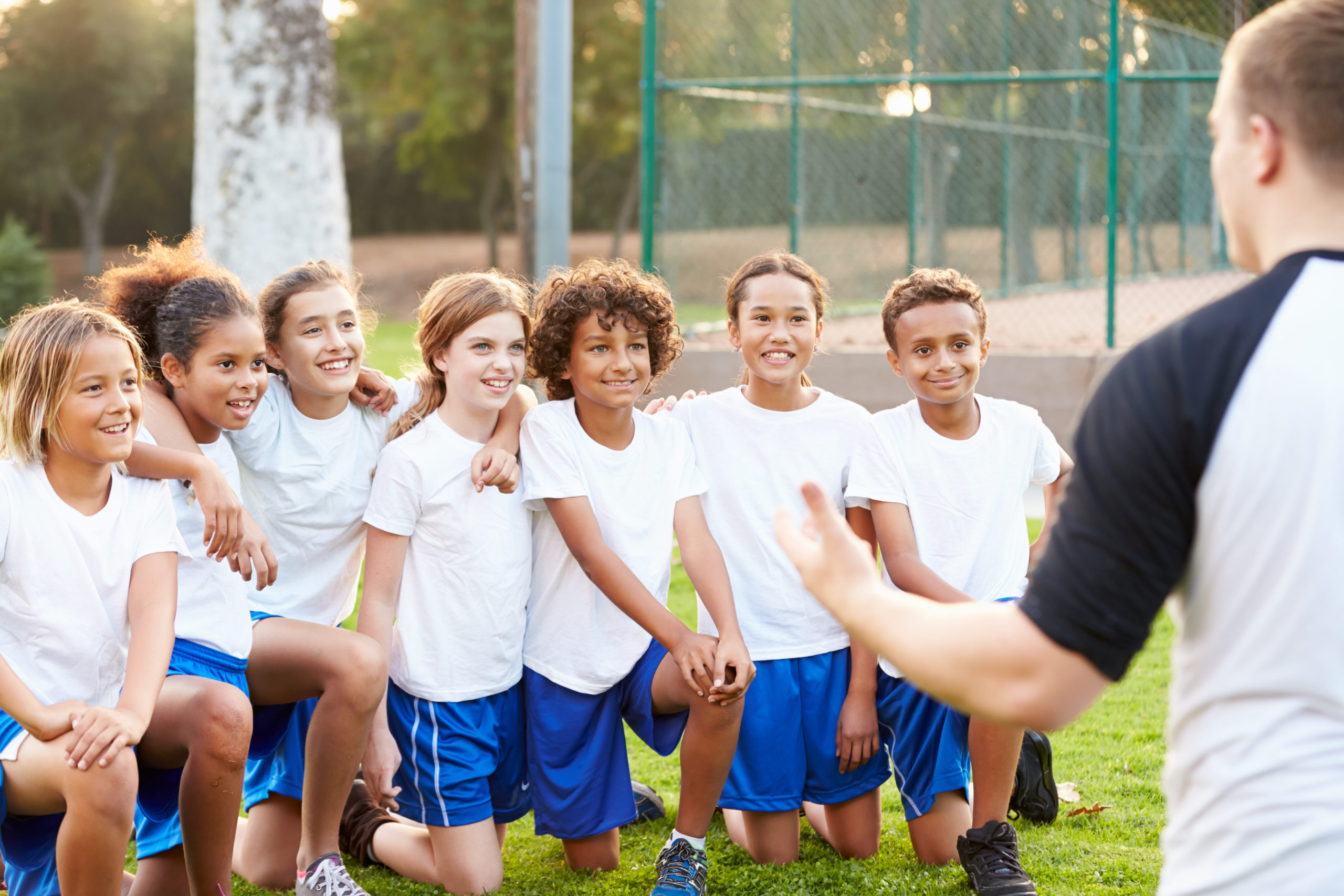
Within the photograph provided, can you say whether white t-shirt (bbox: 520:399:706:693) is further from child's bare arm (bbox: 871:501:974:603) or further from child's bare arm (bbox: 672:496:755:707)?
child's bare arm (bbox: 871:501:974:603)

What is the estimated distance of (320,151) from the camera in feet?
30.2

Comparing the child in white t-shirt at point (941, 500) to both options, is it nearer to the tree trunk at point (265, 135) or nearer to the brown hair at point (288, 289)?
the brown hair at point (288, 289)

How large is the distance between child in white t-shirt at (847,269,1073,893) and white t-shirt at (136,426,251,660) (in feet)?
4.90

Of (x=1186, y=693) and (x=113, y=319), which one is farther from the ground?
(x=113, y=319)

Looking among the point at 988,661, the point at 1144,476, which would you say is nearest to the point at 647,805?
the point at 988,661

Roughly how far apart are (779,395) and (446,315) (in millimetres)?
890

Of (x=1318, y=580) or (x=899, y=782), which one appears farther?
(x=899, y=782)

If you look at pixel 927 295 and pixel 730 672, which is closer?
pixel 730 672

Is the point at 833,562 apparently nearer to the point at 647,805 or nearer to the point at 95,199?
the point at 647,805

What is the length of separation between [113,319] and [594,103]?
29996 millimetres

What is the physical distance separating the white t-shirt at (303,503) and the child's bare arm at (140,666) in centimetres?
49

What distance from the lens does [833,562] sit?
1.48 m

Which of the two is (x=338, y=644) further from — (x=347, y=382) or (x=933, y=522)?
(x=933, y=522)

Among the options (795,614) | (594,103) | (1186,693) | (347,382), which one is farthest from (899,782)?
(594,103)
